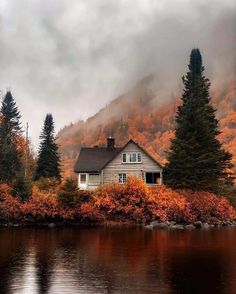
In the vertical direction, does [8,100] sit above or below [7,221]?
above

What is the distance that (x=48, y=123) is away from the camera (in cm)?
7606

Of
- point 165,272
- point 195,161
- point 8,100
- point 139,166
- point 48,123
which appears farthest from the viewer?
point 8,100

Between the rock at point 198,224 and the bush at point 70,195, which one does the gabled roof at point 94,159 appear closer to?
the bush at point 70,195

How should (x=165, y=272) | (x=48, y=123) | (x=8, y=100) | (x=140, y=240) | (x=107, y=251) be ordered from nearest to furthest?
(x=165, y=272) < (x=107, y=251) < (x=140, y=240) < (x=48, y=123) < (x=8, y=100)

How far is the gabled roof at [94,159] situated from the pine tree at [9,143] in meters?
9.29

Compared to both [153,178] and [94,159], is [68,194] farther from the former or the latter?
[153,178]

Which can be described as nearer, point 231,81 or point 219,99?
point 219,99

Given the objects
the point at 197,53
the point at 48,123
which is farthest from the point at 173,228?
the point at 48,123

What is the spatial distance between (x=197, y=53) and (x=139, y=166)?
1902cm

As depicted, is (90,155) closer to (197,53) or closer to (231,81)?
(197,53)

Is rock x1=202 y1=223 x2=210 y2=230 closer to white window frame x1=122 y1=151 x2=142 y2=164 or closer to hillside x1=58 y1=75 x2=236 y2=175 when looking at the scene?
white window frame x1=122 y1=151 x2=142 y2=164

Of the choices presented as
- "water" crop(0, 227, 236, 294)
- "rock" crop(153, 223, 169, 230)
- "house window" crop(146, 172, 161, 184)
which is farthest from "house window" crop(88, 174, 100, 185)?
"water" crop(0, 227, 236, 294)

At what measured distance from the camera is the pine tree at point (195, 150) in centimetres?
5738

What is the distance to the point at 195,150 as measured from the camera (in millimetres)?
58906
